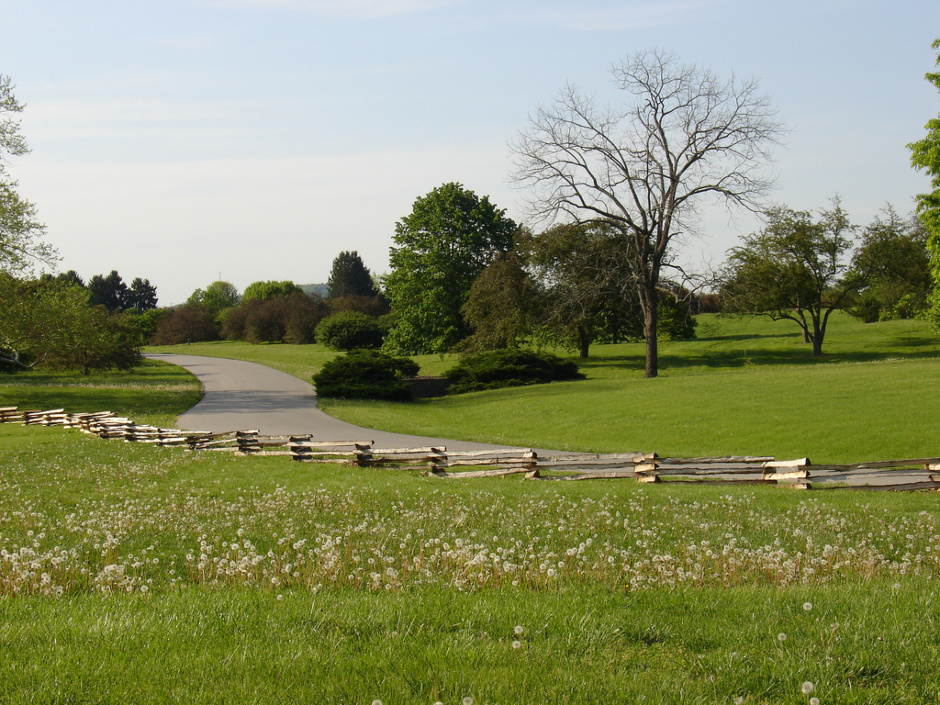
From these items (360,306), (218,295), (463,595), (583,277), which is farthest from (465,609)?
(218,295)

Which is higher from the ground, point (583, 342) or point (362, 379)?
point (583, 342)

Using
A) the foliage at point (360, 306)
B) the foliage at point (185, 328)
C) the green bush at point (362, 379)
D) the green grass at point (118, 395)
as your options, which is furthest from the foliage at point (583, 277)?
the foliage at point (185, 328)

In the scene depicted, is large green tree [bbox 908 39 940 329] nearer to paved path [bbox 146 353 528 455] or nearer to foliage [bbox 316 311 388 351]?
paved path [bbox 146 353 528 455]

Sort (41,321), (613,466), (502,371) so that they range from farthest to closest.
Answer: (502,371) < (41,321) < (613,466)

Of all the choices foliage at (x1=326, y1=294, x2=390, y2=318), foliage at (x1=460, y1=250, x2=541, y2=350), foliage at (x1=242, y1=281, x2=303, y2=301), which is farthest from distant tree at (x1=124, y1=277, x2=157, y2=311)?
foliage at (x1=460, y1=250, x2=541, y2=350)

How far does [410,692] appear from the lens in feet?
12.8

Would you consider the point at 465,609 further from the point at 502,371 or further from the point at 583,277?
the point at 583,277

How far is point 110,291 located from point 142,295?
28.9ft

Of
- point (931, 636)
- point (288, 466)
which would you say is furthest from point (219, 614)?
point (288, 466)

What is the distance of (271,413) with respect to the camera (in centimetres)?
3166

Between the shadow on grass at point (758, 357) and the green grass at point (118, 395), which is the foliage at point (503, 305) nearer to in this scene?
the shadow on grass at point (758, 357)

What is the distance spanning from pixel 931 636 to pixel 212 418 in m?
28.1

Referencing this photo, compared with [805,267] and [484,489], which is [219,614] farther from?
[805,267]

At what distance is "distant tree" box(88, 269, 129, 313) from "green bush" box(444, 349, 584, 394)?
100 m
